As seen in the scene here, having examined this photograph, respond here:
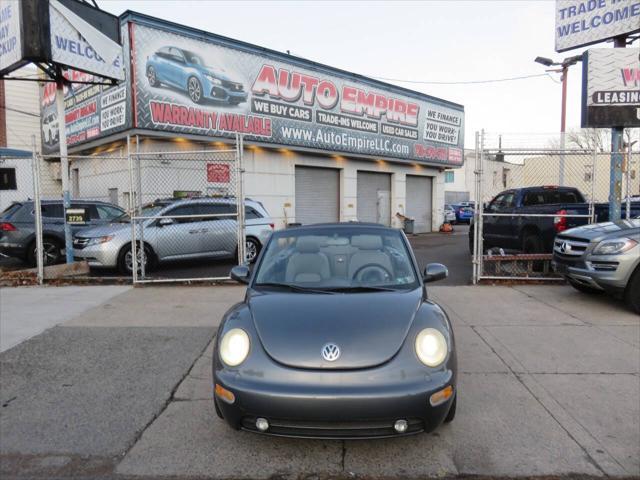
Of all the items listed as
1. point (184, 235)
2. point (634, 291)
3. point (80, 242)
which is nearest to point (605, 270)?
point (634, 291)

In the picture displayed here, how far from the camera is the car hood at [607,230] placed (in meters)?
6.77

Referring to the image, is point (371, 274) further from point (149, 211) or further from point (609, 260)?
point (149, 211)

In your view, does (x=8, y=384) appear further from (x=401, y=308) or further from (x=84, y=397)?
(x=401, y=308)

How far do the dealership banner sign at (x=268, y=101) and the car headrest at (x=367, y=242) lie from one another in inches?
429

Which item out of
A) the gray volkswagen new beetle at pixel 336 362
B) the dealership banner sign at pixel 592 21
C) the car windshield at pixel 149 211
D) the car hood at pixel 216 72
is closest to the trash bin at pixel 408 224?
the car hood at pixel 216 72

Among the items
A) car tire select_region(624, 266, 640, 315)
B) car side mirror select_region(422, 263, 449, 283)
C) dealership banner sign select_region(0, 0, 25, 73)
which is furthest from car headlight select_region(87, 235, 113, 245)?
car tire select_region(624, 266, 640, 315)

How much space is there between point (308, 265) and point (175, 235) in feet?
23.2

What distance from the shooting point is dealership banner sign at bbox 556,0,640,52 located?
9414mm

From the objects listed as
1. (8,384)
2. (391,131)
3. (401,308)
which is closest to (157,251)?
(8,384)

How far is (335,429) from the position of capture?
270 centimetres

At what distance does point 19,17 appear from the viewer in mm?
8883

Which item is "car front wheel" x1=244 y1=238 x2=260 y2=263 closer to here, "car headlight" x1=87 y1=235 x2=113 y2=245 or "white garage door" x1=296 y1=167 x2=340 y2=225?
"car headlight" x1=87 y1=235 x2=113 y2=245

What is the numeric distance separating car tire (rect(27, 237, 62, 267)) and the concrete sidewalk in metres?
5.59

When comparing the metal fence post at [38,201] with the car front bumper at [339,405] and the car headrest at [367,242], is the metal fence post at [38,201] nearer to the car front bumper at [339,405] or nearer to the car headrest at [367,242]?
the car headrest at [367,242]
